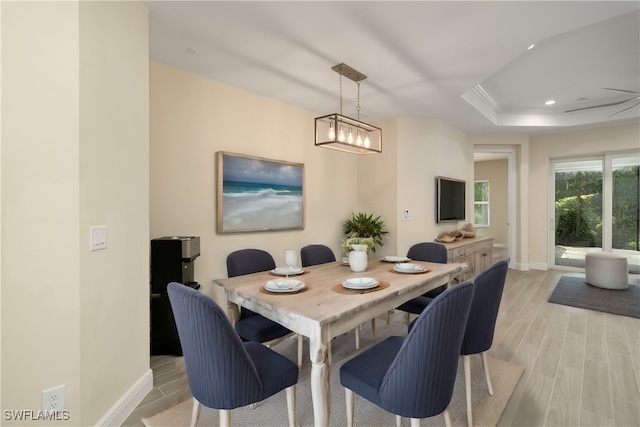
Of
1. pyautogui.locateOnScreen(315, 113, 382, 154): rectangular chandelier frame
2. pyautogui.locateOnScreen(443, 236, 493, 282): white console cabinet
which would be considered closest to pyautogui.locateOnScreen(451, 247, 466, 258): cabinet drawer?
pyautogui.locateOnScreen(443, 236, 493, 282): white console cabinet

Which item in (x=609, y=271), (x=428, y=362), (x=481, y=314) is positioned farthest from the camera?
(x=609, y=271)

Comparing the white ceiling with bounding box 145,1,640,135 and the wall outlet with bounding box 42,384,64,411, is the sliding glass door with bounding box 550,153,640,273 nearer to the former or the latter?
the white ceiling with bounding box 145,1,640,135

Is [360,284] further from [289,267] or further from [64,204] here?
[64,204]

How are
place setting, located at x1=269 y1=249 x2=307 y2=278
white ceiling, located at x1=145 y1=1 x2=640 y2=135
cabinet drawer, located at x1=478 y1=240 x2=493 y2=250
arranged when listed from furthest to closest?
cabinet drawer, located at x1=478 y1=240 x2=493 y2=250 → place setting, located at x1=269 y1=249 x2=307 y2=278 → white ceiling, located at x1=145 y1=1 x2=640 y2=135

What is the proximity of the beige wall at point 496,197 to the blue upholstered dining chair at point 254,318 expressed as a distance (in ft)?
25.8

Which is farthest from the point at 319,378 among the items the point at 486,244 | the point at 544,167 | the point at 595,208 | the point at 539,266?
the point at 595,208

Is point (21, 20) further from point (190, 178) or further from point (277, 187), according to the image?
point (277, 187)

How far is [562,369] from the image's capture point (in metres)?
2.34

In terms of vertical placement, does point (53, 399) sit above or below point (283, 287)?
below

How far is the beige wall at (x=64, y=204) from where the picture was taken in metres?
1.37

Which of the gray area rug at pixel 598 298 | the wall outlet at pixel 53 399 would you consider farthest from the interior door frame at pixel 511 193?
the wall outlet at pixel 53 399

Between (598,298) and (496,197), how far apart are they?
5.23 metres

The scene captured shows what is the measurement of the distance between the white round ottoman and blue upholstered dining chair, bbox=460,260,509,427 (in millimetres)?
4155

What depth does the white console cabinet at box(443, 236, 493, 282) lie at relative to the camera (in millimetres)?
4285
